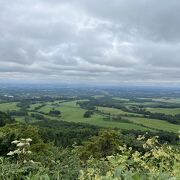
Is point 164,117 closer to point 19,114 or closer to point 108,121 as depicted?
point 108,121

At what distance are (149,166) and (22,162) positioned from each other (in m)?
3.86

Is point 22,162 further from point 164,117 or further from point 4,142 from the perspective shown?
point 164,117

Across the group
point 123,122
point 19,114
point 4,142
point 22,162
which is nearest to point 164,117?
point 123,122

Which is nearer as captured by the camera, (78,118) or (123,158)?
(123,158)

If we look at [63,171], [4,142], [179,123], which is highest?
[63,171]

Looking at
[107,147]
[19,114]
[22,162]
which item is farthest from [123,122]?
[22,162]

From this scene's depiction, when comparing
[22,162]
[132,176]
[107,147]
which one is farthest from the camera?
[107,147]

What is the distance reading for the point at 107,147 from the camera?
3434 cm

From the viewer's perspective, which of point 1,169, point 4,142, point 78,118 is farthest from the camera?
point 78,118

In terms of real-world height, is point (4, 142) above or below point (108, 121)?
above

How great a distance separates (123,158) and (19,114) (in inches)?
3882

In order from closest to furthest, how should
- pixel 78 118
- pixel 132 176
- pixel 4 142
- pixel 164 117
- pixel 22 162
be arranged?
pixel 132 176, pixel 22 162, pixel 4 142, pixel 78 118, pixel 164 117

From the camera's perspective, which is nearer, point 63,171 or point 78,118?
point 63,171

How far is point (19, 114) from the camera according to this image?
330 feet
